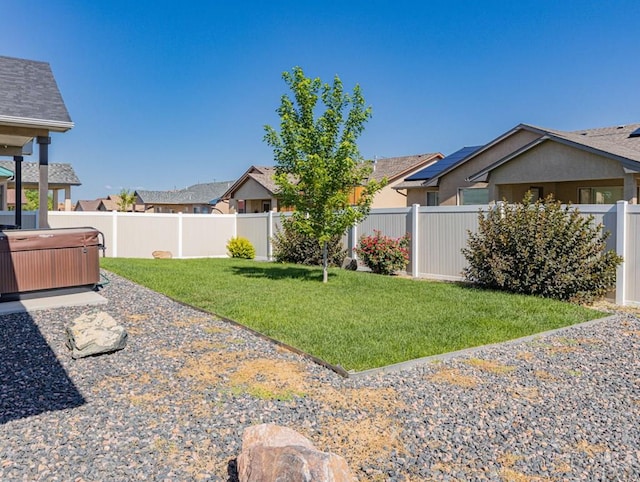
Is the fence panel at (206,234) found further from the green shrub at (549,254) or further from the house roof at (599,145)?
the green shrub at (549,254)

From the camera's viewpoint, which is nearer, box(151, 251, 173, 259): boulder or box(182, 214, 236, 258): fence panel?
box(151, 251, 173, 259): boulder

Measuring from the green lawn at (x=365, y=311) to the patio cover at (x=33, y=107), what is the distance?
3388 millimetres

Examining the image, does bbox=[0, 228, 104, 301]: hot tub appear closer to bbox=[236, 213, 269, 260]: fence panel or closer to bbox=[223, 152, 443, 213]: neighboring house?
bbox=[236, 213, 269, 260]: fence panel

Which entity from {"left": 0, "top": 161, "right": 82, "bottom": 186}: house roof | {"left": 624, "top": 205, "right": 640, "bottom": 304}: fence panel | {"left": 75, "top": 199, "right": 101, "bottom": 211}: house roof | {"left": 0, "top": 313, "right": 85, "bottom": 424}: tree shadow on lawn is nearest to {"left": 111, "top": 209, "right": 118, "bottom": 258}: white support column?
{"left": 0, "top": 313, "right": 85, "bottom": 424}: tree shadow on lawn

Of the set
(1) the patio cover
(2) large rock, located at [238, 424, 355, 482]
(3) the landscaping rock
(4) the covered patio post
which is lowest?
(2) large rock, located at [238, 424, 355, 482]

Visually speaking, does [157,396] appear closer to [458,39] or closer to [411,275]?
[411,275]

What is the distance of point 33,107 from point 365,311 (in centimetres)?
701

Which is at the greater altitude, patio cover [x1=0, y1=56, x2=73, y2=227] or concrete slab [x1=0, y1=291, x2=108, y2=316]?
patio cover [x1=0, y1=56, x2=73, y2=227]

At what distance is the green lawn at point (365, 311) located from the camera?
6336 millimetres

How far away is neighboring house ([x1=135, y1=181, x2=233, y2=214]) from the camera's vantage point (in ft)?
174

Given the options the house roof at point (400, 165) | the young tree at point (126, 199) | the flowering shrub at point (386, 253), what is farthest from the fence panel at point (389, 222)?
the young tree at point (126, 199)

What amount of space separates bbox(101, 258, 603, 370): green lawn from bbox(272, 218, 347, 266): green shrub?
2744mm

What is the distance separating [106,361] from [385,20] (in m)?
15.7

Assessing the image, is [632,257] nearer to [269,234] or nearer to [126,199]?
[269,234]
